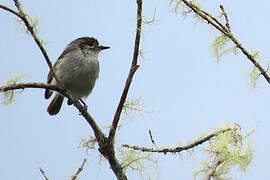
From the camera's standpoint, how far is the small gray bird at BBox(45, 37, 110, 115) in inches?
132

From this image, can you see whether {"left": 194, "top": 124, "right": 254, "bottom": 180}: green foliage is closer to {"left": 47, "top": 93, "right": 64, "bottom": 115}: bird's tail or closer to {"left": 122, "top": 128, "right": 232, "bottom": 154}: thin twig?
{"left": 122, "top": 128, "right": 232, "bottom": 154}: thin twig

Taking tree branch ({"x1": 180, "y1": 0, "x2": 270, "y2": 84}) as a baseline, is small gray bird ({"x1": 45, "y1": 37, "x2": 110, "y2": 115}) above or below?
above

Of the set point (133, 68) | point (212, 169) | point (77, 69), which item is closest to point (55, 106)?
point (77, 69)

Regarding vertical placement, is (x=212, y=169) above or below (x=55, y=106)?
below

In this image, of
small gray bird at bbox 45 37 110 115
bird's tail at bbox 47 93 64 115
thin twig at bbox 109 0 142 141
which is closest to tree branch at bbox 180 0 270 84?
thin twig at bbox 109 0 142 141

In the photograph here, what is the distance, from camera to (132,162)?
1.53 meters

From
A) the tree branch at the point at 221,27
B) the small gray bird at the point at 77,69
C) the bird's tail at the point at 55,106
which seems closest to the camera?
the tree branch at the point at 221,27

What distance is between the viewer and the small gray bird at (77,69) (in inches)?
132

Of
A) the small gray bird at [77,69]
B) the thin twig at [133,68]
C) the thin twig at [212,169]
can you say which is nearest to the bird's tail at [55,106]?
the small gray bird at [77,69]

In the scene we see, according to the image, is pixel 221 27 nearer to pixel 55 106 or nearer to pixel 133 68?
pixel 133 68

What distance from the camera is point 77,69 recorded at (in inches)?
135

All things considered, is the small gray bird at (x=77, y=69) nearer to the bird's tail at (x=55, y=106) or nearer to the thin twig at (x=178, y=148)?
the bird's tail at (x=55, y=106)

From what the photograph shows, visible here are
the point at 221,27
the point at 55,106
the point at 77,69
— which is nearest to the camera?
the point at 221,27

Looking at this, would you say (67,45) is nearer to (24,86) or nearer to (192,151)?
(24,86)
